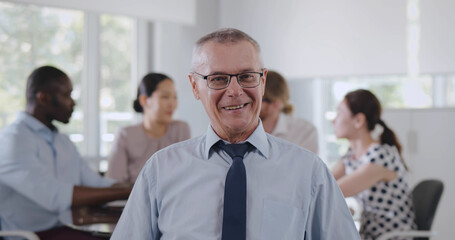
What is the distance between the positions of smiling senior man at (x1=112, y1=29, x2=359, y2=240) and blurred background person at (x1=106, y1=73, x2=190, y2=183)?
2.09m

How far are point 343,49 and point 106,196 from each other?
294cm

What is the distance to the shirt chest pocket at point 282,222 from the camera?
1481mm

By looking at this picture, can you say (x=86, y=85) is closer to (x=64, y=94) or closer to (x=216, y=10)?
(x=216, y=10)

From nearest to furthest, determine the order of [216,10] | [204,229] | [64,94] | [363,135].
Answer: [204,229], [64,94], [363,135], [216,10]

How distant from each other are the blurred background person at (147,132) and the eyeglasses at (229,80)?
2.19 metres

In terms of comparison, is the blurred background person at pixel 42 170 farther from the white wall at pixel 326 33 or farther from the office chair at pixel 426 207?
the white wall at pixel 326 33

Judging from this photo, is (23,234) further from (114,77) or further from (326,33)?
(326,33)

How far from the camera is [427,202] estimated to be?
112 inches

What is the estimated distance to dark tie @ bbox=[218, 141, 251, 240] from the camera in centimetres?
145

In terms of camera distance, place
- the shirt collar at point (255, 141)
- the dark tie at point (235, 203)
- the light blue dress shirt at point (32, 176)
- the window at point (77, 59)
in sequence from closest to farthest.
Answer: the dark tie at point (235, 203)
the shirt collar at point (255, 141)
the light blue dress shirt at point (32, 176)
the window at point (77, 59)

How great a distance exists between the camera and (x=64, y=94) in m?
2.88

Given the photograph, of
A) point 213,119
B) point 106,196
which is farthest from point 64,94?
point 213,119

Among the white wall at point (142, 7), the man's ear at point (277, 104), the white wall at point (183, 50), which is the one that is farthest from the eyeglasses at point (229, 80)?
the white wall at point (183, 50)

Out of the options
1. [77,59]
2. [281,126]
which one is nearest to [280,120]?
[281,126]
